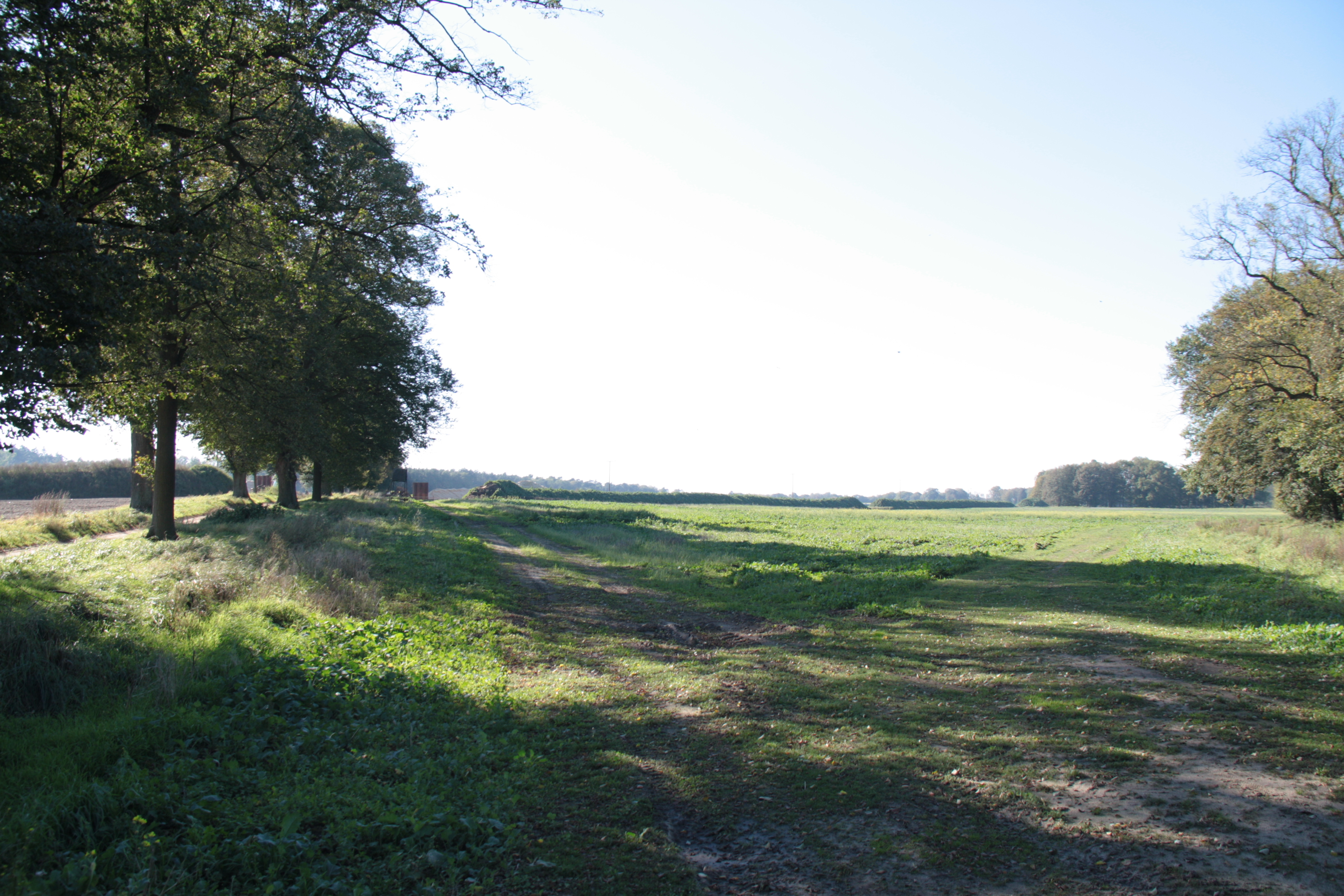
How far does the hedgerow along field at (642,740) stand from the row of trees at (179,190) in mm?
4020

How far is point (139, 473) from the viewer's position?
76.4ft

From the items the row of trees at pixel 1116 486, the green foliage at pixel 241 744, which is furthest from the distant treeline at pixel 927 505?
the green foliage at pixel 241 744

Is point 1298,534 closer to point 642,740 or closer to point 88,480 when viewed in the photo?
point 642,740

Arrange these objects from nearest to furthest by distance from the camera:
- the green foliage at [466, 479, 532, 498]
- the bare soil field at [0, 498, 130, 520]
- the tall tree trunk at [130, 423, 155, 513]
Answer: the tall tree trunk at [130, 423, 155, 513], the bare soil field at [0, 498, 130, 520], the green foliage at [466, 479, 532, 498]

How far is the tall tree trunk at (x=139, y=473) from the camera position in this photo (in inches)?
917

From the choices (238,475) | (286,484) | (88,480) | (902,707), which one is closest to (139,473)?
(286,484)

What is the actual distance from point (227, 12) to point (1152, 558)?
2875 cm

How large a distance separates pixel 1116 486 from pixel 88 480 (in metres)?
163

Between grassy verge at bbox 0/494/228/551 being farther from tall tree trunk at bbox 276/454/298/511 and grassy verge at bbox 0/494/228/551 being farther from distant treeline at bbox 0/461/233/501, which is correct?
distant treeline at bbox 0/461/233/501

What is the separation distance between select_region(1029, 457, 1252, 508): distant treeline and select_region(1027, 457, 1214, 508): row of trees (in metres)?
0.07

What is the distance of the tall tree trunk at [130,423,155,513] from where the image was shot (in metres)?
23.3

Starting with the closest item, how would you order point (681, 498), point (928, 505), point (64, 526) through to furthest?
point (64, 526) → point (681, 498) → point (928, 505)

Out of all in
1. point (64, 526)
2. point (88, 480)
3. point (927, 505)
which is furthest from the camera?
point (927, 505)

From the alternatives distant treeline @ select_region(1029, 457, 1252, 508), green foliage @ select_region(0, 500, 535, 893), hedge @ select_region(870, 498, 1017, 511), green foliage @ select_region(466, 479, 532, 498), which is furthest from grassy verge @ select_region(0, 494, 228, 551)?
distant treeline @ select_region(1029, 457, 1252, 508)
